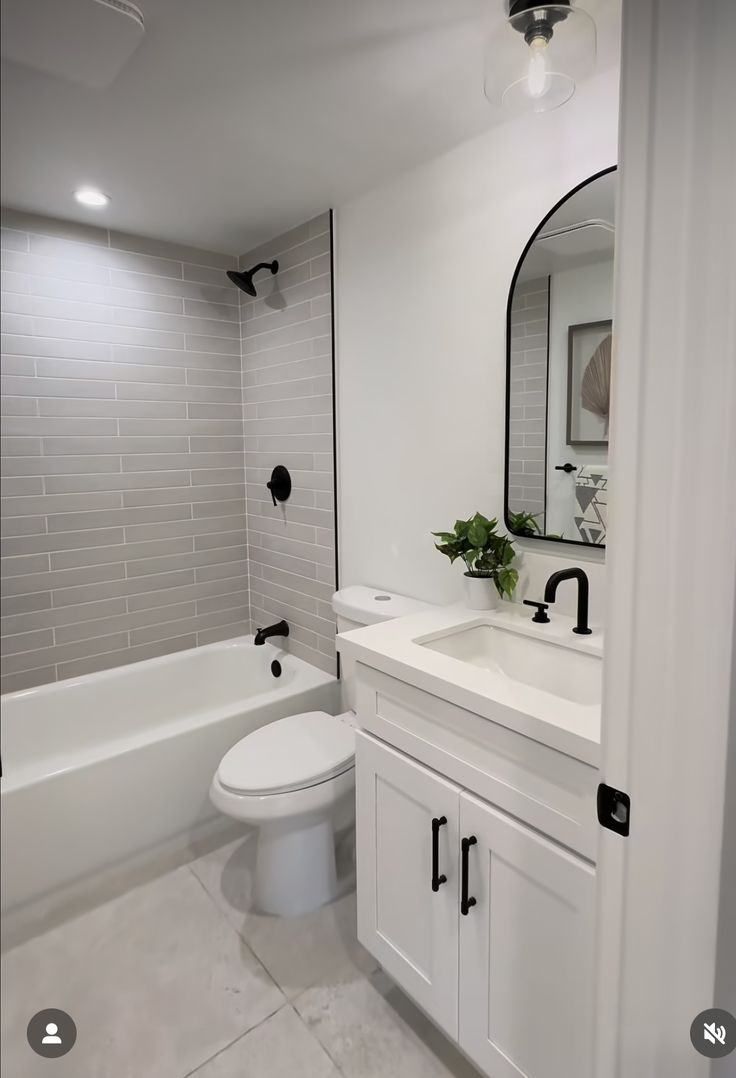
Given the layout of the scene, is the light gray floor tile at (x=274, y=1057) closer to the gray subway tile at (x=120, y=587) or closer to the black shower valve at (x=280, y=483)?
the gray subway tile at (x=120, y=587)

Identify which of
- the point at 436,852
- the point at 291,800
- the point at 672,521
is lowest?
the point at 291,800

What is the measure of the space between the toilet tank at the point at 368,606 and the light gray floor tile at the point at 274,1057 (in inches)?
32.9

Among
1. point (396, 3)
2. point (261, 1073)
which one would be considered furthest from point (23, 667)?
point (396, 3)

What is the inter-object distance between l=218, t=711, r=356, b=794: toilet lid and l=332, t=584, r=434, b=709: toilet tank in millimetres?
178

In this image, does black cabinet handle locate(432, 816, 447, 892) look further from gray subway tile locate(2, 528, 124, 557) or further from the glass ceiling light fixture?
the glass ceiling light fixture

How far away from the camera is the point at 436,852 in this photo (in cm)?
111

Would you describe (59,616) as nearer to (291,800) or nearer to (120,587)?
(120,587)

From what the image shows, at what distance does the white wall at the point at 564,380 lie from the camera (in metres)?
1.33

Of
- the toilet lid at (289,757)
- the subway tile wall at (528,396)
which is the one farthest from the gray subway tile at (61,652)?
the subway tile wall at (528,396)

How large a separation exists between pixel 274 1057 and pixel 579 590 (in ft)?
3.99

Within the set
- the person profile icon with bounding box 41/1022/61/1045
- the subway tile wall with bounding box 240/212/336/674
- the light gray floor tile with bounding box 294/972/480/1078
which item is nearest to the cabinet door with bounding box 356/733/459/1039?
the light gray floor tile with bounding box 294/972/480/1078

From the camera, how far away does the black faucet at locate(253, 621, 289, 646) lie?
7.83 feet

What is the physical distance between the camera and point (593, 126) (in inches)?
50.8

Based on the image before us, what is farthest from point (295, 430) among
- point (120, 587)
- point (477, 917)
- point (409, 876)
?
point (477, 917)
